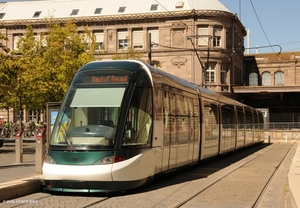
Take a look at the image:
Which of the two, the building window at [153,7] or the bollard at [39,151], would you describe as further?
the building window at [153,7]

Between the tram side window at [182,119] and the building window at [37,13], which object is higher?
the building window at [37,13]

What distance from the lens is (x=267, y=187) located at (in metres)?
13.9

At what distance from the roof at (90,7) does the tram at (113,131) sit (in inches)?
1941

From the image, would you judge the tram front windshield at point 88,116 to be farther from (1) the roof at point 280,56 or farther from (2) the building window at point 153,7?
(1) the roof at point 280,56

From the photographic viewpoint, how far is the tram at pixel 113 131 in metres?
11.5

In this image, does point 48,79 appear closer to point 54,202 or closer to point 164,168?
point 164,168

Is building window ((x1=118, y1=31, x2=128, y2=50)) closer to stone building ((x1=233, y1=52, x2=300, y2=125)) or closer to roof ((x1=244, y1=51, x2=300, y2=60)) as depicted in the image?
stone building ((x1=233, y1=52, x2=300, y2=125))

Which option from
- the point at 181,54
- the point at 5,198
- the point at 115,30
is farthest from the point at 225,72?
Result: the point at 5,198

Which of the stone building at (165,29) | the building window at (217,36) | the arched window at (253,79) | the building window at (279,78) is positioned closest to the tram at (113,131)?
the stone building at (165,29)

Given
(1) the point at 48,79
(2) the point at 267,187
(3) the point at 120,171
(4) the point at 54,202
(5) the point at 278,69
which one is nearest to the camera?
(4) the point at 54,202

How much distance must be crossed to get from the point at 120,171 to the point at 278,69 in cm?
7209

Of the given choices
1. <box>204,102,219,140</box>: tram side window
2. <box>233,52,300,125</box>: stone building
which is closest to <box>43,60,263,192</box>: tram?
<box>204,102,219,140</box>: tram side window

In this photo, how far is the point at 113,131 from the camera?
11.8 meters

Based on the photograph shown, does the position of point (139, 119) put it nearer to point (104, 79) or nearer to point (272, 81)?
point (104, 79)
